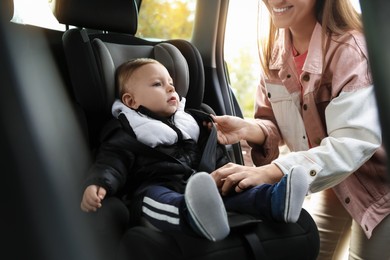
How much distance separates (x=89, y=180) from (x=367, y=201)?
26.7 inches

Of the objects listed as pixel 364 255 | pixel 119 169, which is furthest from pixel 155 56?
pixel 364 255

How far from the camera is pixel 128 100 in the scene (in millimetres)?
1319

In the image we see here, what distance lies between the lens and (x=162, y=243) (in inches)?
35.4

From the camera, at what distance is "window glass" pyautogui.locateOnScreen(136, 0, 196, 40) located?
6.16 ft

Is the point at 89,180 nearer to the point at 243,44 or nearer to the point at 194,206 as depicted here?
the point at 194,206

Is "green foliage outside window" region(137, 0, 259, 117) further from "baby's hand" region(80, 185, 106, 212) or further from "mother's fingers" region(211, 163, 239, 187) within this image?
"baby's hand" region(80, 185, 106, 212)

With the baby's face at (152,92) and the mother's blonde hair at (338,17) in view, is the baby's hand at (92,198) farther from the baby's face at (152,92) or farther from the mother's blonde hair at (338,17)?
the mother's blonde hair at (338,17)

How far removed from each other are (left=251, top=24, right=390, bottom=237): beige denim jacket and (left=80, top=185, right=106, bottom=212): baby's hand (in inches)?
15.8

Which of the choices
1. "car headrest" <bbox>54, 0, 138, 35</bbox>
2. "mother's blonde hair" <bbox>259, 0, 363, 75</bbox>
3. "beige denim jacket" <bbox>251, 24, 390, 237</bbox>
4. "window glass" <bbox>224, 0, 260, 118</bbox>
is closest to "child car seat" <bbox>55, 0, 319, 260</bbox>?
"car headrest" <bbox>54, 0, 138, 35</bbox>

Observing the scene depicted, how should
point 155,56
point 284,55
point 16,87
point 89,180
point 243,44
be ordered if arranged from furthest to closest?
1. point 243,44
2. point 155,56
3. point 284,55
4. point 89,180
5. point 16,87

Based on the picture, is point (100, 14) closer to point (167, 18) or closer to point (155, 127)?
point (155, 127)

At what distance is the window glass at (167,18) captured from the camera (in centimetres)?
188

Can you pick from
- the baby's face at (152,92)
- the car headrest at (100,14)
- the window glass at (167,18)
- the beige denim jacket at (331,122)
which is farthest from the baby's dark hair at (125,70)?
the window glass at (167,18)

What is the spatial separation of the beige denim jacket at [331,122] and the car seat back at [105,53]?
0.25 meters
